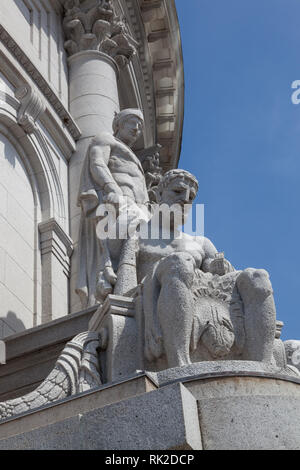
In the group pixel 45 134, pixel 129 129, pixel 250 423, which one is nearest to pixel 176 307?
pixel 250 423

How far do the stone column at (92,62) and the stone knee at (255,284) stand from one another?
846cm

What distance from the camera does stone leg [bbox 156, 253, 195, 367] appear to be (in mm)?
8289

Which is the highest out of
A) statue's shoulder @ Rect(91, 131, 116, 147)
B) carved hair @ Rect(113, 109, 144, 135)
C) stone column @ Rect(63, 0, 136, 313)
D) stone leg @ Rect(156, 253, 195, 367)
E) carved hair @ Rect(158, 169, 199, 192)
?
stone column @ Rect(63, 0, 136, 313)

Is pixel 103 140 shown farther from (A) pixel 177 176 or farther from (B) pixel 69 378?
(B) pixel 69 378

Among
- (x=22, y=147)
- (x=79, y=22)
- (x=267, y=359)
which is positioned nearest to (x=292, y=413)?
(x=267, y=359)

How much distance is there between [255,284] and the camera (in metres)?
8.91

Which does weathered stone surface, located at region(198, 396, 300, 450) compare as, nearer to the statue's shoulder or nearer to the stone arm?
the stone arm

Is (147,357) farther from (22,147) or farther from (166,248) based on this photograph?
(22,147)

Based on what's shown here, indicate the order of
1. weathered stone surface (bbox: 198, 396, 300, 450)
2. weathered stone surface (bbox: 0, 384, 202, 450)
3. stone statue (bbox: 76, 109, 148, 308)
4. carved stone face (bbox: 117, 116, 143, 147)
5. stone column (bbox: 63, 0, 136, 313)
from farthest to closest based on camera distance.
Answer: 1. stone column (bbox: 63, 0, 136, 313)
2. carved stone face (bbox: 117, 116, 143, 147)
3. stone statue (bbox: 76, 109, 148, 308)
4. weathered stone surface (bbox: 198, 396, 300, 450)
5. weathered stone surface (bbox: 0, 384, 202, 450)

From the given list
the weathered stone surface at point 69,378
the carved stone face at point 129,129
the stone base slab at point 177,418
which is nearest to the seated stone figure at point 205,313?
the weathered stone surface at point 69,378

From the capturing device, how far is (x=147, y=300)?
8.78m

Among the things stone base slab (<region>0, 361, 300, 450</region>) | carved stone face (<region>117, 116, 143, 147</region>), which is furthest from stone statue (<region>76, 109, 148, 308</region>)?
stone base slab (<region>0, 361, 300, 450</region>)

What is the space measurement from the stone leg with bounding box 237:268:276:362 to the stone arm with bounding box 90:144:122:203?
4.34 meters

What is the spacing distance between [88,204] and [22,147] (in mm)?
2664
